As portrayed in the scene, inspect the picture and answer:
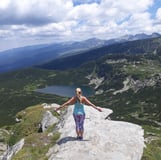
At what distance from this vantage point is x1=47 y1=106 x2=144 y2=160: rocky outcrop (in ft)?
82.4

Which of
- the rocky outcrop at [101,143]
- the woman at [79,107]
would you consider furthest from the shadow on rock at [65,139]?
the woman at [79,107]

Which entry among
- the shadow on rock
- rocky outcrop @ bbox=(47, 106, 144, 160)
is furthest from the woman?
rocky outcrop @ bbox=(47, 106, 144, 160)

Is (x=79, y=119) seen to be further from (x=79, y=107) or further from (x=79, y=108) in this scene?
(x=79, y=107)

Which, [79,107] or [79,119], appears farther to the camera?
[79,119]

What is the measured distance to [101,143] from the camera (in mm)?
26828

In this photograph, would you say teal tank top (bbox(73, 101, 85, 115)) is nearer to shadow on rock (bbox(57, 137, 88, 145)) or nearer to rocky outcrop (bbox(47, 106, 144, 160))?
rocky outcrop (bbox(47, 106, 144, 160))

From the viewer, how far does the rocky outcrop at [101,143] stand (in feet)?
82.4

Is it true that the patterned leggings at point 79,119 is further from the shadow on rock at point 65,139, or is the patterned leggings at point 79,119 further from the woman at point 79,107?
the shadow on rock at point 65,139

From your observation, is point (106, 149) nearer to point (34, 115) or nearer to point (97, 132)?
point (97, 132)

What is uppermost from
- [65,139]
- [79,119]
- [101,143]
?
[79,119]

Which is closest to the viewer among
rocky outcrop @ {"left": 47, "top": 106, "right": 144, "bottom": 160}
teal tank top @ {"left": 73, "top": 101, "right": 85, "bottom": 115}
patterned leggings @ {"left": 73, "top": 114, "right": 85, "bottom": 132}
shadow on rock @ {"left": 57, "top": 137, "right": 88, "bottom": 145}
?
rocky outcrop @ {"left": 47, "top": 106, "right": 144, "bottom": 160}

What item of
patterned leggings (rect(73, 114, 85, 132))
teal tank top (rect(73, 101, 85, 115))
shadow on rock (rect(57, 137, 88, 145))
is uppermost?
teal tank top (rect(73, 101, 85, 115))

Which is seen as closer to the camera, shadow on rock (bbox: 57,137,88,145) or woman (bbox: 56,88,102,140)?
woman (bbox: 56,88,102,140)

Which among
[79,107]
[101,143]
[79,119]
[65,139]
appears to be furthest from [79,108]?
[65,139]
